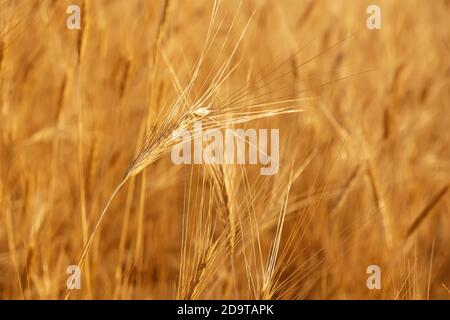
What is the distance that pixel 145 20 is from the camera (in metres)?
1.11

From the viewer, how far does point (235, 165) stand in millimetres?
962

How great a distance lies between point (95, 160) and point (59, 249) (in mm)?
258

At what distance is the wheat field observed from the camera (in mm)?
920

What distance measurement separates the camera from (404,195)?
1147mm

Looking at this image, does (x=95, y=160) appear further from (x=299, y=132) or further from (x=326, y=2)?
(x=326, y=2)

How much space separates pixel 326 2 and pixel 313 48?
12 centimetres

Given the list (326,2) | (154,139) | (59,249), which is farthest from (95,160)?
(326,2)

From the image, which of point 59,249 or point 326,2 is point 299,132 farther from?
point 59,249

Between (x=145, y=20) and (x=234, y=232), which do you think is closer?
(x=234, y=232)

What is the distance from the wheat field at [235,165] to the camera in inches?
36.2
